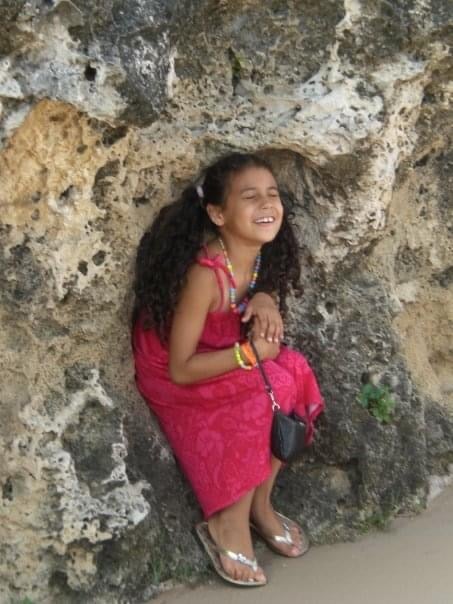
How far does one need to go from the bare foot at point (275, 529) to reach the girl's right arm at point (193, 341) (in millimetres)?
442

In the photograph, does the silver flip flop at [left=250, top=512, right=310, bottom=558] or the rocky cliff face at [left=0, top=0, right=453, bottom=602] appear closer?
the rocky cliff face at [left=0, top=0, right=453, bottom=602]

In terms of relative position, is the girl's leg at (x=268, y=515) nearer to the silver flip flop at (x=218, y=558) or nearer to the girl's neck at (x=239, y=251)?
the silver flip flop at (x=218, y=558)

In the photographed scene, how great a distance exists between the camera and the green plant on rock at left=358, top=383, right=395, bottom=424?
9.72 ft

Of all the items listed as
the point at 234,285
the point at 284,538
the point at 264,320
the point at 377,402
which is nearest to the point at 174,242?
the point at 234,285

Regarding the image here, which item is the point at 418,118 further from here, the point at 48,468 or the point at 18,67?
the point at 48,468

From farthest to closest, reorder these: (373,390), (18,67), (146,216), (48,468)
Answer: (373,390), (146,216), (48,468), (18,67)

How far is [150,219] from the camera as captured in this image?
108 inches

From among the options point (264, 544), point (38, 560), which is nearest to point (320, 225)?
point (264, 544)

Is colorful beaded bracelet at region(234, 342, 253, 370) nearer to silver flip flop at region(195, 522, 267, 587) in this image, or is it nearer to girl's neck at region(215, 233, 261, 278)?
girl's neck at region(215, 233, 261, 278)

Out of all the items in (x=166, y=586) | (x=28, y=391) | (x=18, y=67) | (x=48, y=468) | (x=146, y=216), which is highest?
(x=18, y=67)

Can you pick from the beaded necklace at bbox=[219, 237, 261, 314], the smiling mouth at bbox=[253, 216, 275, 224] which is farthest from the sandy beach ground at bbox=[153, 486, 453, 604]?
the smiling mouth at bbox=[253, 216, 275, 224]

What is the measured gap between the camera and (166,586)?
8.87 ft

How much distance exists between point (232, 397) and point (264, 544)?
452 millimetres

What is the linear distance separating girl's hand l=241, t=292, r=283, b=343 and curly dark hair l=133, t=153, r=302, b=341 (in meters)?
0.21
